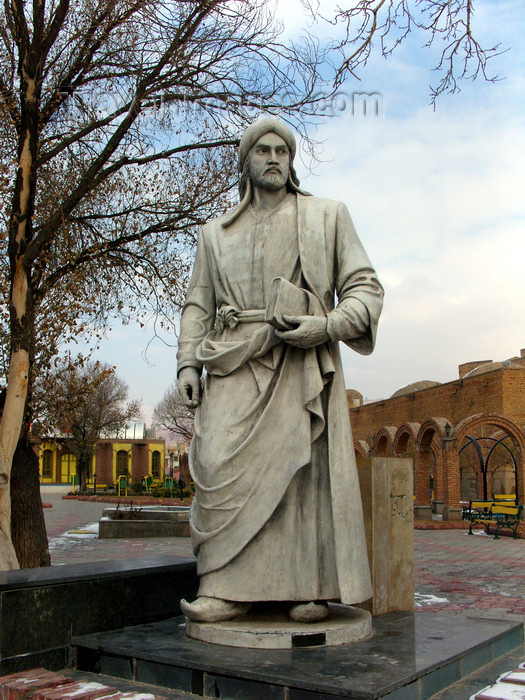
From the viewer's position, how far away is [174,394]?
176 feet

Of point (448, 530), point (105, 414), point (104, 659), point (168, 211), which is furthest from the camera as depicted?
point (105, 414)

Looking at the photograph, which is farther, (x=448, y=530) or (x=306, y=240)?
(x=448, y=530)

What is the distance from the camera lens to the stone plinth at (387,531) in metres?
5.07

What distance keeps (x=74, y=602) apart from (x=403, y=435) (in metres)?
24.1

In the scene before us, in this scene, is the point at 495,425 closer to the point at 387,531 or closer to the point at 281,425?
the point at 387,531

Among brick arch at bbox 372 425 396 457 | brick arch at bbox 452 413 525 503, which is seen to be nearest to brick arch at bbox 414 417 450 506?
brick arch at bbox 452 413 525 503

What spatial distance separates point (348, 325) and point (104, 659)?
2018mm

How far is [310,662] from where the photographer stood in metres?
3.22

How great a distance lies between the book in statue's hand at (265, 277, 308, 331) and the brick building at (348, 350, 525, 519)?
1954cm

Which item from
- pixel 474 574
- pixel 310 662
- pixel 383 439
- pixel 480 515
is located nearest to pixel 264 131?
pixel 310 662

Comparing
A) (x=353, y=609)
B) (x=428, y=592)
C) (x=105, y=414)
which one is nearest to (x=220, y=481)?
(x=353, y=609)

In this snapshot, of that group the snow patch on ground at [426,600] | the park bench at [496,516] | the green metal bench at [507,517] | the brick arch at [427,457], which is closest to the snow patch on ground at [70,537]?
the snow patch on ground at [426,600]

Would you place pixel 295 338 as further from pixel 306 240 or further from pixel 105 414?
pixel 105 414

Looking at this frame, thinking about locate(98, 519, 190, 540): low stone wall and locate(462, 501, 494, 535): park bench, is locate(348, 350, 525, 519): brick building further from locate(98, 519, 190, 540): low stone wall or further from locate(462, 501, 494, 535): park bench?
locate(98, 519, 190, 540): low stone wall
